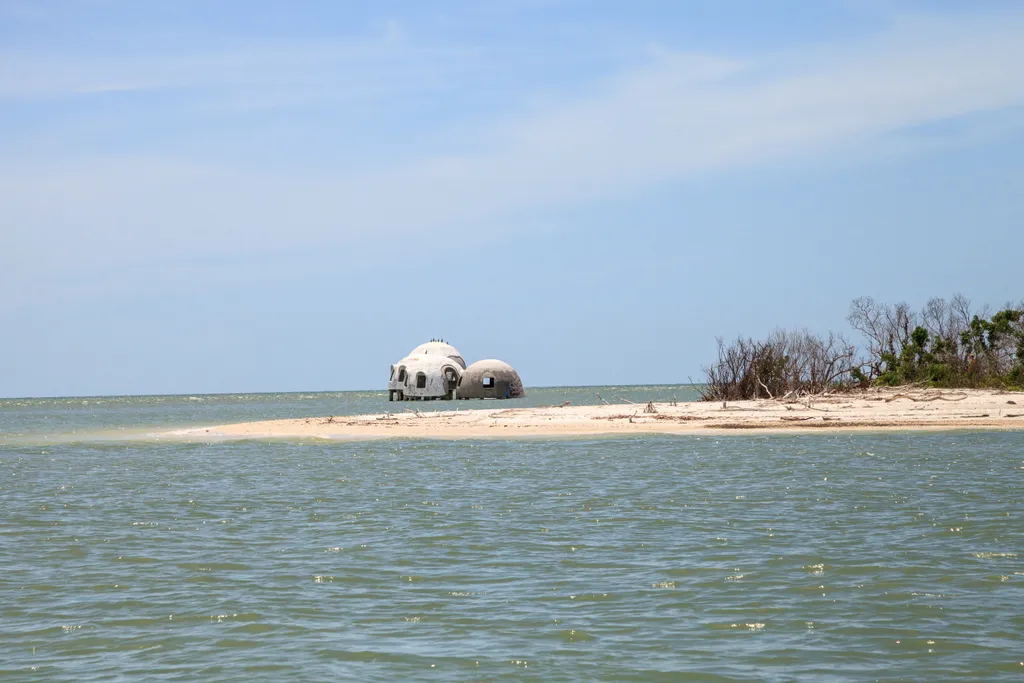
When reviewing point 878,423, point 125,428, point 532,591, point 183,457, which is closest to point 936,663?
point 532,591

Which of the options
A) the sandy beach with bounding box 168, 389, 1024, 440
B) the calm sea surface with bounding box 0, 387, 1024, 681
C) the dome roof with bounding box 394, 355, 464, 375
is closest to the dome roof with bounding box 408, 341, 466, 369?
the dome roof with bounding box 394, 355, 464, 375

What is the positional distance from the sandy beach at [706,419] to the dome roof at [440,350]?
124 feet

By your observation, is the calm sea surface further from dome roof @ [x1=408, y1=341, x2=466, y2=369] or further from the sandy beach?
dome roof @ [x1=408, y1=341, x2=466, y2=369]

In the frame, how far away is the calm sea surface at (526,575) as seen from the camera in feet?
25.4

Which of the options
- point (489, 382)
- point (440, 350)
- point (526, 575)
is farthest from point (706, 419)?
point (440, 350)

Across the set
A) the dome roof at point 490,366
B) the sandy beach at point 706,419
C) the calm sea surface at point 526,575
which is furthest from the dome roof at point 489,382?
the calm sea surface at point 526,575

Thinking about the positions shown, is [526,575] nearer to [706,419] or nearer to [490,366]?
[706,419]

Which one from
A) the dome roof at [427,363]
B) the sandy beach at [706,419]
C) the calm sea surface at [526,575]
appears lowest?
the calm sea surface at [526,575]

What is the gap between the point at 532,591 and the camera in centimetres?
991

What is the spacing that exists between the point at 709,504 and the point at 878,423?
16.6m

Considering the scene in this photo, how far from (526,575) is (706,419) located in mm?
23184

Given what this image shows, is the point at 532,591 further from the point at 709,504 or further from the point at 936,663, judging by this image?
the point at 709,504

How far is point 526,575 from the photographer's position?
10.7 meters

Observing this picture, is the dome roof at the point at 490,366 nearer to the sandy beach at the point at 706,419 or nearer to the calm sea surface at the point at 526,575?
the sandy beach at the point at 706,419
